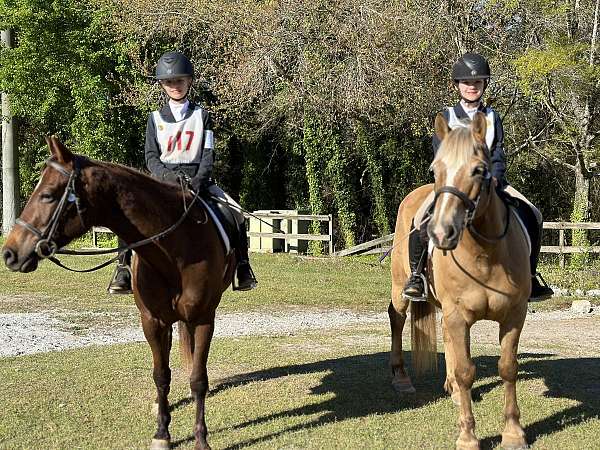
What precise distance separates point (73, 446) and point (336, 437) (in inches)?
85.6

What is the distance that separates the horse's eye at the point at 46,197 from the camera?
17.8 feet

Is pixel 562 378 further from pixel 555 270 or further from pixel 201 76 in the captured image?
pixel 201 76

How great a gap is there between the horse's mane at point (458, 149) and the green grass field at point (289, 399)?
7.77ft

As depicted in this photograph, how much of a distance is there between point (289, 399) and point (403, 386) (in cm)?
122

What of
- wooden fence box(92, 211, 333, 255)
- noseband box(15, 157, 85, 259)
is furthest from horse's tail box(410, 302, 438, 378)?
wooden fence box(92, 211, 333, 255)

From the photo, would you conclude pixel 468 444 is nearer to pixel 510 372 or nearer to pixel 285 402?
pixel 510 372

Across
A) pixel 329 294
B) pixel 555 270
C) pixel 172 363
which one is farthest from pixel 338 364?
pixel 555 270

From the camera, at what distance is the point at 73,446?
6.40 meters

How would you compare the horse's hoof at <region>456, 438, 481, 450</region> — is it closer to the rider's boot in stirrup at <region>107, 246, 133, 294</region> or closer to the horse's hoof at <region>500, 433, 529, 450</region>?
the horse's hoof at <region>500, 433, 529, 450</region>

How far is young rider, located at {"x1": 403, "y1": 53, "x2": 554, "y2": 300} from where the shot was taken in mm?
6652

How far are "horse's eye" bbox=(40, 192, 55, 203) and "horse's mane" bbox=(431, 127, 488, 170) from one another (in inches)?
107

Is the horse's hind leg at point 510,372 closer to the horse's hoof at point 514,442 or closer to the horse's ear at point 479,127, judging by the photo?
the horse's hoof at point 514,442

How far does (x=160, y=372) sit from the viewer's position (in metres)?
6.63

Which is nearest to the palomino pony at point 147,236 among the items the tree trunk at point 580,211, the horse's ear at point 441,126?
→ the horse's ear at point 441,126
